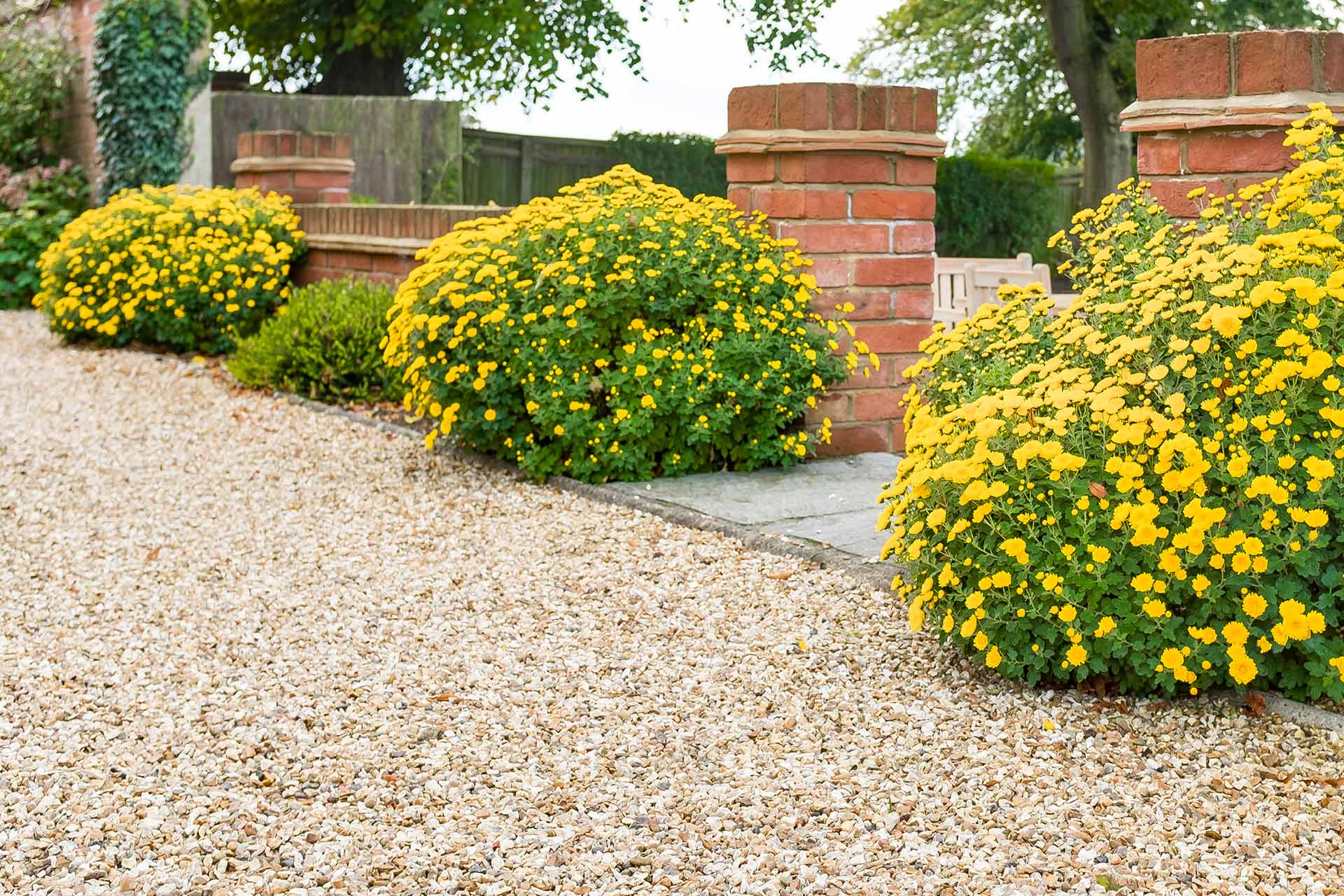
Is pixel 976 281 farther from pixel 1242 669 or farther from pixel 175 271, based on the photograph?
pixel 1242 669

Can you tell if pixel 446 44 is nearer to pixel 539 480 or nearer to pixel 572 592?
pixel 539 480

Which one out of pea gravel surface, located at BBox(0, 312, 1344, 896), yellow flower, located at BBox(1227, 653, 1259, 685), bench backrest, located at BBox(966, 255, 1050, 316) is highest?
bench backrest, located at BBox(966, 255, 1050, 316)

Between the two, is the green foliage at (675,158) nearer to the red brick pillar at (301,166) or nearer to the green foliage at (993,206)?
the green foliage at (993,206)

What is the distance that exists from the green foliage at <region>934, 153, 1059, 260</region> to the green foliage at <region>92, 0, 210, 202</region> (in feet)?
33.1

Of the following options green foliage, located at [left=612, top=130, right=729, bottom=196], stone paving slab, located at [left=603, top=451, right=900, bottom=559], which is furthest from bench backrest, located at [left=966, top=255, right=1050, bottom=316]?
green foliage, located at [left=612, top=130, right=729, bottom=196]

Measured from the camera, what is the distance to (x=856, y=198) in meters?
5.66

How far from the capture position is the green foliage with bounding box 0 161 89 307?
13109mm

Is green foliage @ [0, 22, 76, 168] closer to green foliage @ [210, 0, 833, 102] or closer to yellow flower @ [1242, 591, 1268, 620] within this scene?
green foliage @ [210, 0, 833, 102]

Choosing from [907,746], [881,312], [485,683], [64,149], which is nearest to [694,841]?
[907,746]

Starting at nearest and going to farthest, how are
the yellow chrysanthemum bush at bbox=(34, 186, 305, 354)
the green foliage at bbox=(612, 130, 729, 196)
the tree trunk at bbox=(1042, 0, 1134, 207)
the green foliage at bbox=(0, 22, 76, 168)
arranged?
the yellow chrysanthemum bush at bbox=(34, 186, 305, 354)
the green foliage at bbox=(0, 22, 76, 168)
the tree trunk at bbox=(1042, 0, 1134, 207)
the green foliage at bbox=(612, 130, 729, 196)

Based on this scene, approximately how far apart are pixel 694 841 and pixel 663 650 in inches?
41.1

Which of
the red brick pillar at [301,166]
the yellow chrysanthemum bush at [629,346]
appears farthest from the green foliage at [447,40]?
the yellow chrysanthemum bush at [629,346]

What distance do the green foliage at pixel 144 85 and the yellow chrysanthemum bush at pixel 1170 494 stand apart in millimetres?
11479

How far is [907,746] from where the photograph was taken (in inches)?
119
